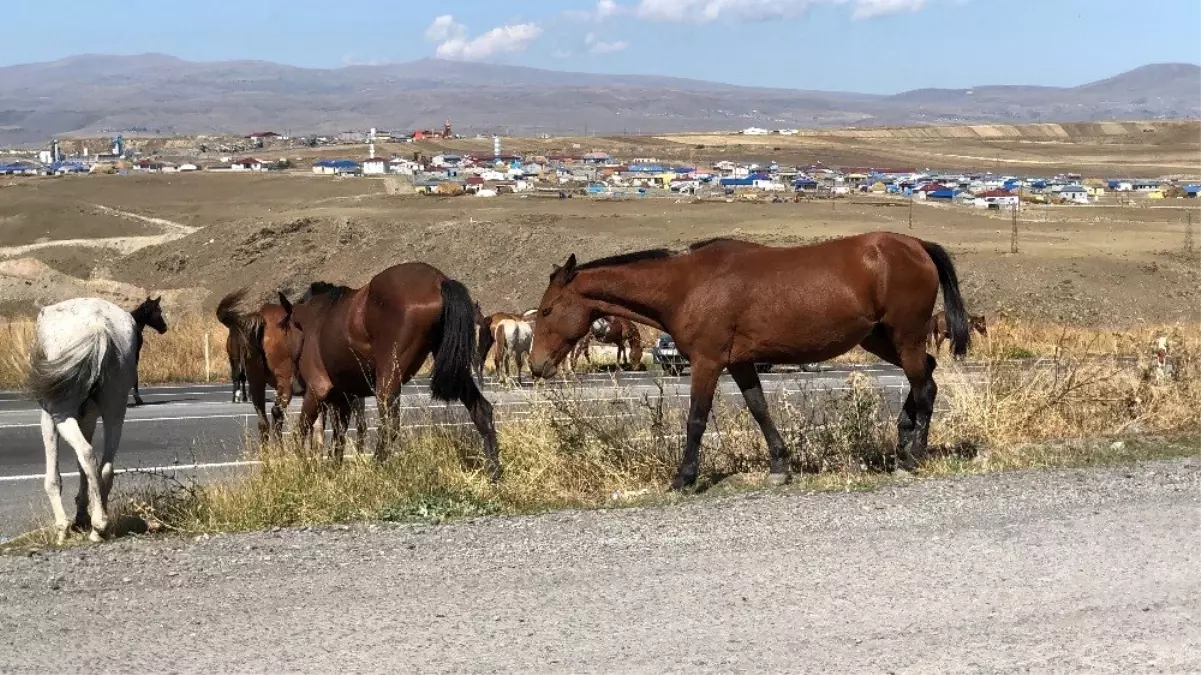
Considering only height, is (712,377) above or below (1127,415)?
above

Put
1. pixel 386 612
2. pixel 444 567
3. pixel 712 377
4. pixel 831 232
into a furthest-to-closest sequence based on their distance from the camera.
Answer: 1. pixel 831 232
2. pixel 712 377
3. pixel 444 567
4. pixel 386 612

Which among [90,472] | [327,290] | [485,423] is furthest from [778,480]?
[90,472]

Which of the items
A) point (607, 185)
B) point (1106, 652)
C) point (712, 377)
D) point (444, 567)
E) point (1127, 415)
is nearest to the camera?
point (1106, 652)

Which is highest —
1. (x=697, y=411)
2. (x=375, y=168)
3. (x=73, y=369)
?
(x=73, y=369)

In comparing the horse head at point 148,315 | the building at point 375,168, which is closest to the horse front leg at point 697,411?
the horse head at point 148,315

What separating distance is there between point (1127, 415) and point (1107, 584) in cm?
597

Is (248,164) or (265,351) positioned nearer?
(265,351)

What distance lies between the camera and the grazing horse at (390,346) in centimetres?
1095

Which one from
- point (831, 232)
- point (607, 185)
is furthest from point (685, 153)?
point (831, 232)

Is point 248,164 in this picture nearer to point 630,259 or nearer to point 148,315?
point 148,315

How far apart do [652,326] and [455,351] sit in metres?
1.53

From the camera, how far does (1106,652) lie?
621 centimetres

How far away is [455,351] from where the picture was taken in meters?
11.0

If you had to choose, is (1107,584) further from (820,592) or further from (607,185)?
(607,185)
